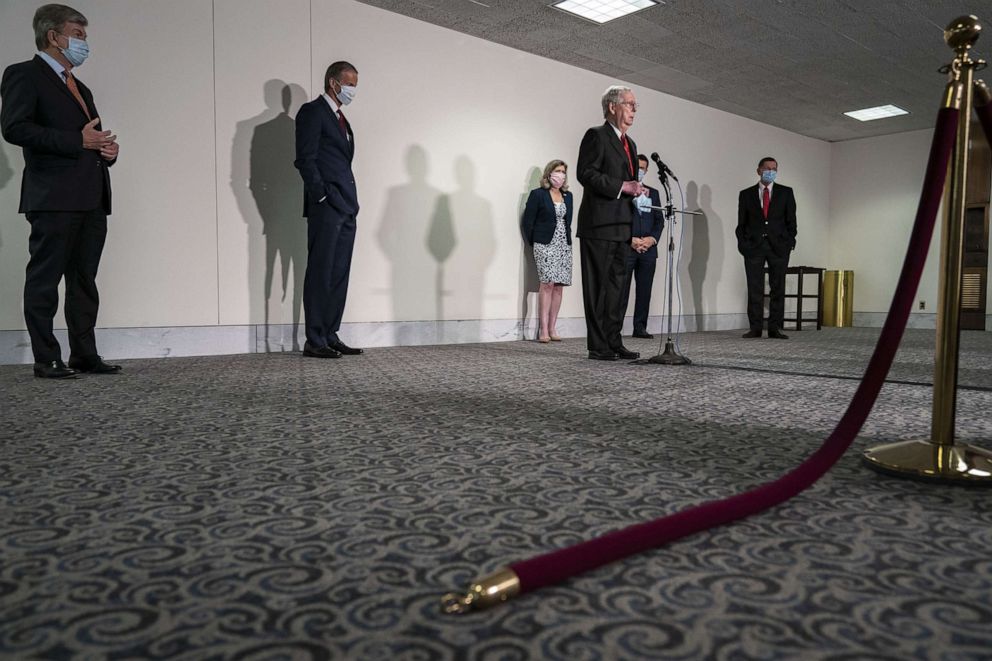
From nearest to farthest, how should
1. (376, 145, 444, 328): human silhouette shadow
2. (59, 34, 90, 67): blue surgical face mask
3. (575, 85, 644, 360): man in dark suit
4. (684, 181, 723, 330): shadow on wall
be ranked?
(59, 34, 90, 67): blue surgical face mask < (575, 85, 644, 360): man in dark suit < (376, 145, 444, 328): human silhouette shadow < (684, 181, 723, 330): shadow on wall

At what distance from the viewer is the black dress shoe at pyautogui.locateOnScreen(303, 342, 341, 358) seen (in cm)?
436

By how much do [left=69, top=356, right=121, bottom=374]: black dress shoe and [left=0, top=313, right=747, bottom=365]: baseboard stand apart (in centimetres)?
76

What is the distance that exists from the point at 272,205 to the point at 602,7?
2.99 m

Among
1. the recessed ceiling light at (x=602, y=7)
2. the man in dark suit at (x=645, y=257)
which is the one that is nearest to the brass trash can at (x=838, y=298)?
the man in dark suit at (x=645, y=257)

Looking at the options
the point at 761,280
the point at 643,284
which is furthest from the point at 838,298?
the point at 643,284

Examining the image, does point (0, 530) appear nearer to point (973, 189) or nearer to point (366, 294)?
point (366, 294)

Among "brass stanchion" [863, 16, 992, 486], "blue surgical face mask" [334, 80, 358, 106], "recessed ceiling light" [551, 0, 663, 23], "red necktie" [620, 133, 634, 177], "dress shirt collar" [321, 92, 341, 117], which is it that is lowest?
"brass stanchion" [863, 16, 992, 486]

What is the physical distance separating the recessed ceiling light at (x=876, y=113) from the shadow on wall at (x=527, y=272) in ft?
15.9

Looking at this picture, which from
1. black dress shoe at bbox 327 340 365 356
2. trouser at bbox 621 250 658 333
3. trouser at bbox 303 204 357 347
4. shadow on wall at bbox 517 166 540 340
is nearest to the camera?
trouser at bbox 303 204 357 347

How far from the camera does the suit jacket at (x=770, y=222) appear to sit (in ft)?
22.9

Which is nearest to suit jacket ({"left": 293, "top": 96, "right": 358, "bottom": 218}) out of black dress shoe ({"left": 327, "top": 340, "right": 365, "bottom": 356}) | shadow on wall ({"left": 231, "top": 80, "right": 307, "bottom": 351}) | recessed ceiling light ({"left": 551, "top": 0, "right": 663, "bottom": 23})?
shadow on wall ({"left": 231, "top": 80, "right": 307, "bottom": 351})

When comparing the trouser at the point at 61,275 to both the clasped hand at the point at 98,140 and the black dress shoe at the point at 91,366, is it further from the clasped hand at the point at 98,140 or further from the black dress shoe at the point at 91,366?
the clasped hand at the point at 98,140

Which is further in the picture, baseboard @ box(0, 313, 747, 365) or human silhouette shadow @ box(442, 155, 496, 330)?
human silhouette shadow @ box(442, 155, 496, 330)

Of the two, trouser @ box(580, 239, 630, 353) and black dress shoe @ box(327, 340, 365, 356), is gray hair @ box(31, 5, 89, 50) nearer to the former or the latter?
black dress shoe @ box(327, 340, 365, 356)
